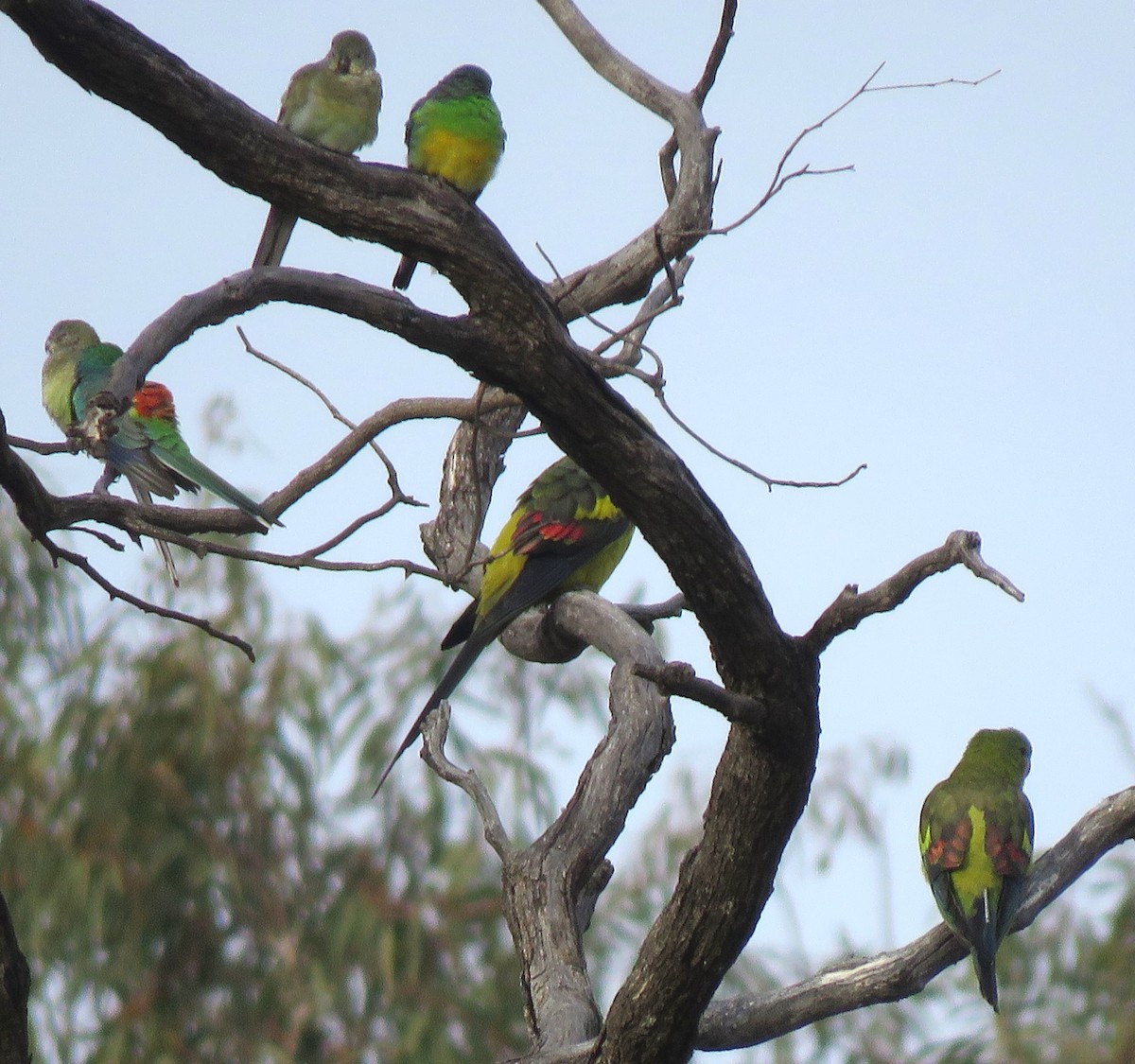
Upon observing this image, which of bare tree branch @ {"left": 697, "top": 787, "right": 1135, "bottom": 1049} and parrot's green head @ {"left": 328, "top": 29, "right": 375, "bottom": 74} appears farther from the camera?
parrot's green head @ {"left": 328, "top": 29, "right": 375, "bottom": 74}

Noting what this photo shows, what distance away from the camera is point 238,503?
2990mm

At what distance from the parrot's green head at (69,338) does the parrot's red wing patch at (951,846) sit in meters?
2.58

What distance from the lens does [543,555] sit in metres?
4.05

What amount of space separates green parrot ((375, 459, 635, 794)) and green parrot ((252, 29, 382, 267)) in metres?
1.10

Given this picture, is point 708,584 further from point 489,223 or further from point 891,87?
point 891,87

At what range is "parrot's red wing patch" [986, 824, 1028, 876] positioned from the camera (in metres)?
3.20

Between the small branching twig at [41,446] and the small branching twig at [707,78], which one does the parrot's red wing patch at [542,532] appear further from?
the small branching twig at [41,446]

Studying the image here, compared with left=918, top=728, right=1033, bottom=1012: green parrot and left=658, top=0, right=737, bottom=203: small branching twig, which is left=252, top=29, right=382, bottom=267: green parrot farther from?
left=918, top=728, right=1033, bottom=1012: green parrot

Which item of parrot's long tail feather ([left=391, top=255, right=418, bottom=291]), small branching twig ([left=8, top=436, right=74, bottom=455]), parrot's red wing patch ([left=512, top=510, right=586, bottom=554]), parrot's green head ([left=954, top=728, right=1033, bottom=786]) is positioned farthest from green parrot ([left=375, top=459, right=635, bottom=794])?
small branching twig ([left=8, top=436, right=74, bottom=455])

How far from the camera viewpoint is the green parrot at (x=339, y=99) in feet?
12.2

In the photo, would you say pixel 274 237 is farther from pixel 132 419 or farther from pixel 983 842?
pixel 983 842

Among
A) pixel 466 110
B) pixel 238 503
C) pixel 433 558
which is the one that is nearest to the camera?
pixel 238 503

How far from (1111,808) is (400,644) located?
393cm

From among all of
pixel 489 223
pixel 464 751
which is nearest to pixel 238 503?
pixel 489 223
